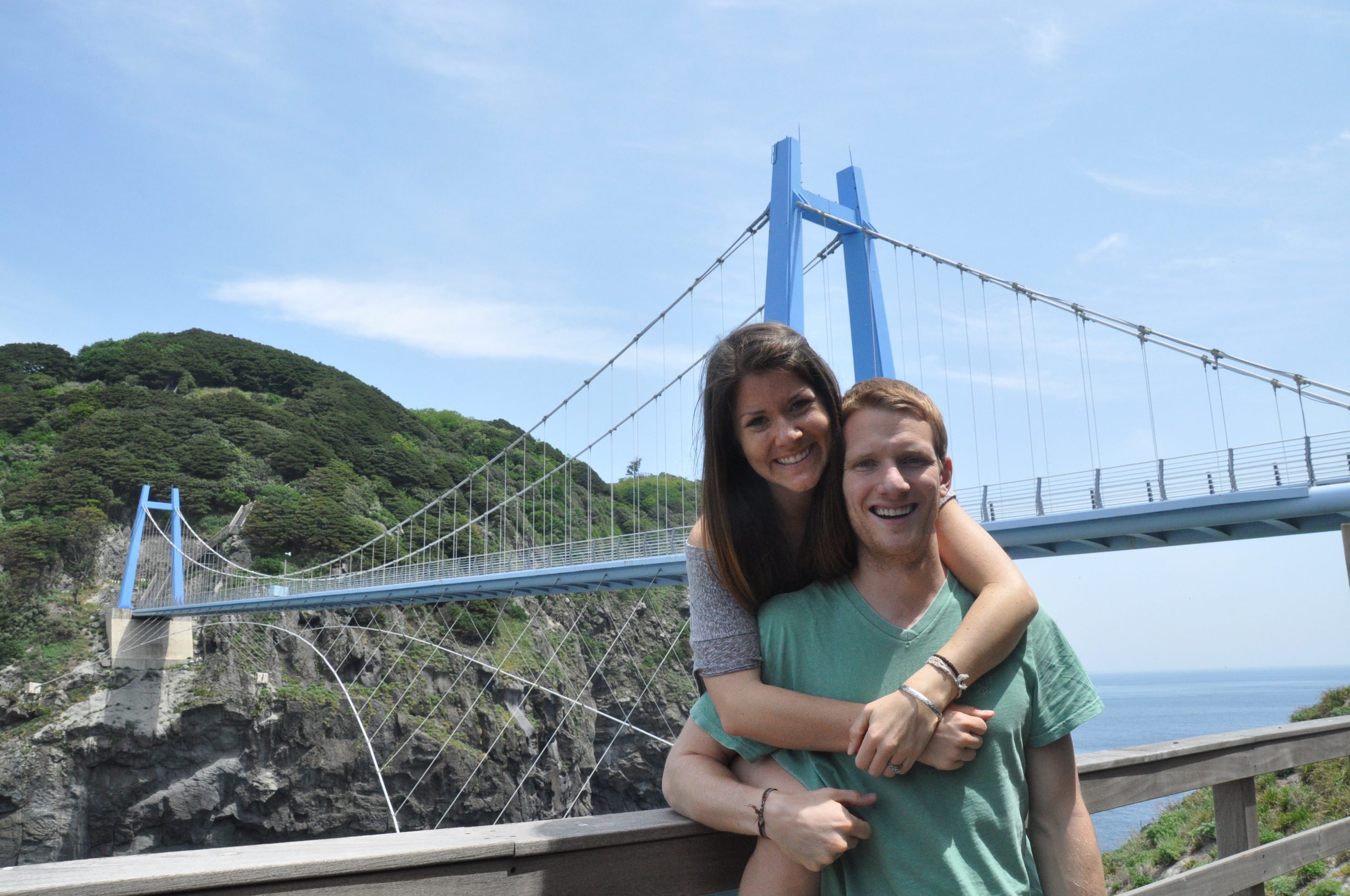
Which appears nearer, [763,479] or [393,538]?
[763,479]

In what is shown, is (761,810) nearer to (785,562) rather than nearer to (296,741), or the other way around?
(785,562)

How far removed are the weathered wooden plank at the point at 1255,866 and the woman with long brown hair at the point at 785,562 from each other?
0.68m

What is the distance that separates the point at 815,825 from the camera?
2.82 ft

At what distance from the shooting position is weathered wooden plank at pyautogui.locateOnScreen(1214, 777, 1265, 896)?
1617mm

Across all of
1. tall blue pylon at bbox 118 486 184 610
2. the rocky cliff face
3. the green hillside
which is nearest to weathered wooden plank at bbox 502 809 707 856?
the rocky cliff face

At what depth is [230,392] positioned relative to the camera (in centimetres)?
3212

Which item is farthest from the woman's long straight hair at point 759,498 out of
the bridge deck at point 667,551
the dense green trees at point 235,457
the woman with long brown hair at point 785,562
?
the dense green trees at point 235,457

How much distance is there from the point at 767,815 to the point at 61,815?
21.1m

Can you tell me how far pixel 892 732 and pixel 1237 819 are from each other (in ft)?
3.82

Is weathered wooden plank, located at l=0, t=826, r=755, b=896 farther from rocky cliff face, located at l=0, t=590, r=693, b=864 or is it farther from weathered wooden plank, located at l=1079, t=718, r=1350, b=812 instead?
rocky cliff face, located at l=0, t=590, r=693, b=864

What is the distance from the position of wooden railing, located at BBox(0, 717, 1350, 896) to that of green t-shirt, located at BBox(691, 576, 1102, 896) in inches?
4.9

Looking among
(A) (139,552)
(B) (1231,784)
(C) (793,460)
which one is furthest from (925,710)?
(A) (139,552)

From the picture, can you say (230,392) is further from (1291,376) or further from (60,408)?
(1291,376)

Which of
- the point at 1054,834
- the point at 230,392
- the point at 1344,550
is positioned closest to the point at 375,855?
the point at 1054,834
